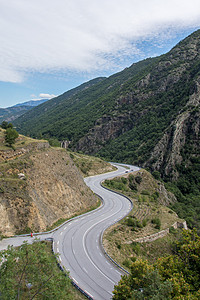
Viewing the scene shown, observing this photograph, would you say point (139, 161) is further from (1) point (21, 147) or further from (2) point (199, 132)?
(1) point (21, 147)

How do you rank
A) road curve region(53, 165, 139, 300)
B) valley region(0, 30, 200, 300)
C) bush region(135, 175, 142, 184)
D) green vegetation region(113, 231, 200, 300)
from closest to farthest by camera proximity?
green vegetation region(113, 231, 200, 300) → valley region(0, 30, 200, 300) → road curve region(53, 165, 139, 300) → bush region(135, 175, 142, 184)

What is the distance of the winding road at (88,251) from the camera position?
14.8 meters

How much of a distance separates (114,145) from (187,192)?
50.7 metres

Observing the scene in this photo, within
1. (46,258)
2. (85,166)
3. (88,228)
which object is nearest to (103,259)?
(88,228)

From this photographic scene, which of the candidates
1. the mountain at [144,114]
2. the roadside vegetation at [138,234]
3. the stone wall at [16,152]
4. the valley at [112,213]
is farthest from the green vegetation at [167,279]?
the mountain at [144,114]

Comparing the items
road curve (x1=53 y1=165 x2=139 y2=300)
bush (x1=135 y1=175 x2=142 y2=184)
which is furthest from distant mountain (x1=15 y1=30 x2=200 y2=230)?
road curve (x1=53 y1=165 x2=139 y2=300)

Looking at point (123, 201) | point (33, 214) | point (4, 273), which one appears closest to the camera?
point (4, 273)

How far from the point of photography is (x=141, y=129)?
10825cm

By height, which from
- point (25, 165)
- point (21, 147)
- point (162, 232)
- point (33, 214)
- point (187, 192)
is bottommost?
point (187, 192)

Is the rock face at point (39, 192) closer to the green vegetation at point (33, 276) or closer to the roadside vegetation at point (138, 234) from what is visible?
the roadside vegetation at point (138, 234)

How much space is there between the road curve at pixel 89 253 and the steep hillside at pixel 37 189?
2.35 metres

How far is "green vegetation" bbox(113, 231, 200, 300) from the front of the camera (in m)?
9.76

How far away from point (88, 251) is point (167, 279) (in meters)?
10.7

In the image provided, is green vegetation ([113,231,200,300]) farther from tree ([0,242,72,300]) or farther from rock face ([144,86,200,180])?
rock face ([144,86,200,180])
